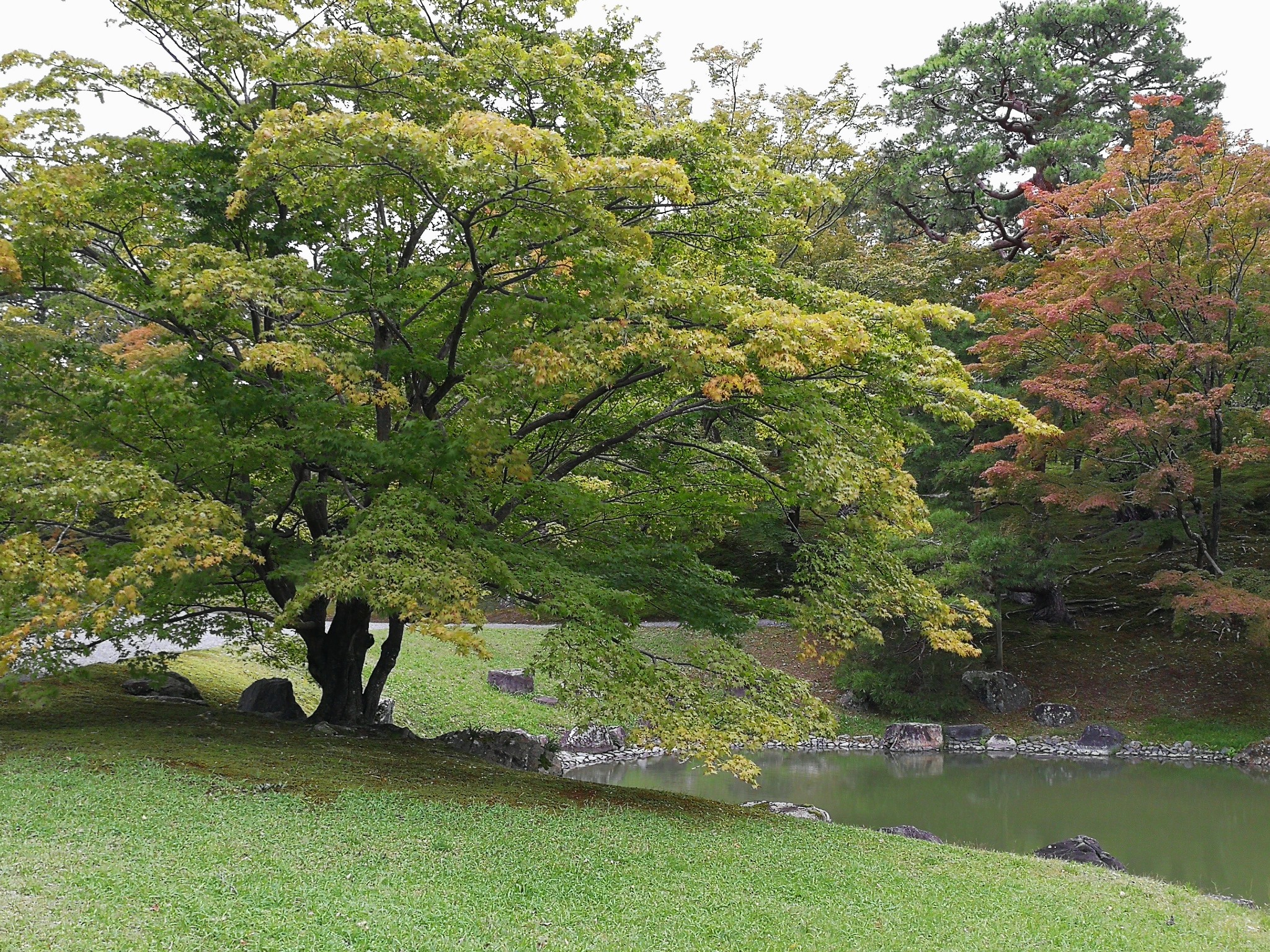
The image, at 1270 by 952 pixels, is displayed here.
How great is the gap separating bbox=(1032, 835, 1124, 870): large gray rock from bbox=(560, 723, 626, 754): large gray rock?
822 centimetres

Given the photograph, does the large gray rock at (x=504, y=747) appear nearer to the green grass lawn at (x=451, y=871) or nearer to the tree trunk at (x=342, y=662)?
the tree trunk at (x=342, y=662)

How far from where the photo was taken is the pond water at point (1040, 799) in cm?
1045

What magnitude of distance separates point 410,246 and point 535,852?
5574 mm

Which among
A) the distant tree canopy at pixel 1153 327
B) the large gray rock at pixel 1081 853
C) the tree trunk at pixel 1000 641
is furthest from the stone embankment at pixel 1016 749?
the large gray rock at pixel 1081 853

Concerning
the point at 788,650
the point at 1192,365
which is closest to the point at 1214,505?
the point at 1192,365

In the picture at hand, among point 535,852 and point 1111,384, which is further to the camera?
point 1111,384

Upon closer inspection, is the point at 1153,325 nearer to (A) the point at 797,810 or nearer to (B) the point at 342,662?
(A) the point at 797,810

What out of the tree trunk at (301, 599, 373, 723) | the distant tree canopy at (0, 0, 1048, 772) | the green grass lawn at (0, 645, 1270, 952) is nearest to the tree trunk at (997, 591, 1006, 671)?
the distant tree canopy at (0, 0, 1048, 772)

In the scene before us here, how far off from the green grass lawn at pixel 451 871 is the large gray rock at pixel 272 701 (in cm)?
200

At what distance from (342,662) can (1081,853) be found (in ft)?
26.3

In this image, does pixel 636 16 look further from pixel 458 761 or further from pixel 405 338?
pixel 458 761

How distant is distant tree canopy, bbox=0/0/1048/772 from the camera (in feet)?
22.4

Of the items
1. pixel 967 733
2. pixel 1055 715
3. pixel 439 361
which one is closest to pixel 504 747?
pixel 439 361

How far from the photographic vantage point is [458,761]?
9.50 meters
